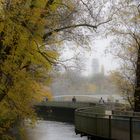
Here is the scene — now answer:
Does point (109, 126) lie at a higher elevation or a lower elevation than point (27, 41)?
lower

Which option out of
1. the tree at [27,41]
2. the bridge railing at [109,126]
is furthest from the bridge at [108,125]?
the tree at [27,41]

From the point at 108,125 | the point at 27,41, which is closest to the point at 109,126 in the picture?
the point at 108,125

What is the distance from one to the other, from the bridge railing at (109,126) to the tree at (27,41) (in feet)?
11.5

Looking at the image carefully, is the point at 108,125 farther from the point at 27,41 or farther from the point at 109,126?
the point at 27,41

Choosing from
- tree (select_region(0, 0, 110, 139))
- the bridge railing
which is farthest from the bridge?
tree (select_region(0, 0, 110, 139))

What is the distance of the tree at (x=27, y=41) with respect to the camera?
68.6 ft

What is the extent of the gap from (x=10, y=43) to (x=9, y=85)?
77.7 inches

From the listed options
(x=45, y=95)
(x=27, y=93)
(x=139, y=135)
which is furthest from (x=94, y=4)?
(x=45, y=95)

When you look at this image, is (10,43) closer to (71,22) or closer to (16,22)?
(16,22)

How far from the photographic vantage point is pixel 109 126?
956 inches

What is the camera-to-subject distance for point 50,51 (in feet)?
87.4

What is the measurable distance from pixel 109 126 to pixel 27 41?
6.12 metres

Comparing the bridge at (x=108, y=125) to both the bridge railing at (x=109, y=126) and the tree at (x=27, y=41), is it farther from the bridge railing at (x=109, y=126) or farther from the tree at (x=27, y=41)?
the tree at (x=27, y=41)

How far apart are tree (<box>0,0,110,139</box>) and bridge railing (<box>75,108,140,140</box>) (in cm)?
351
